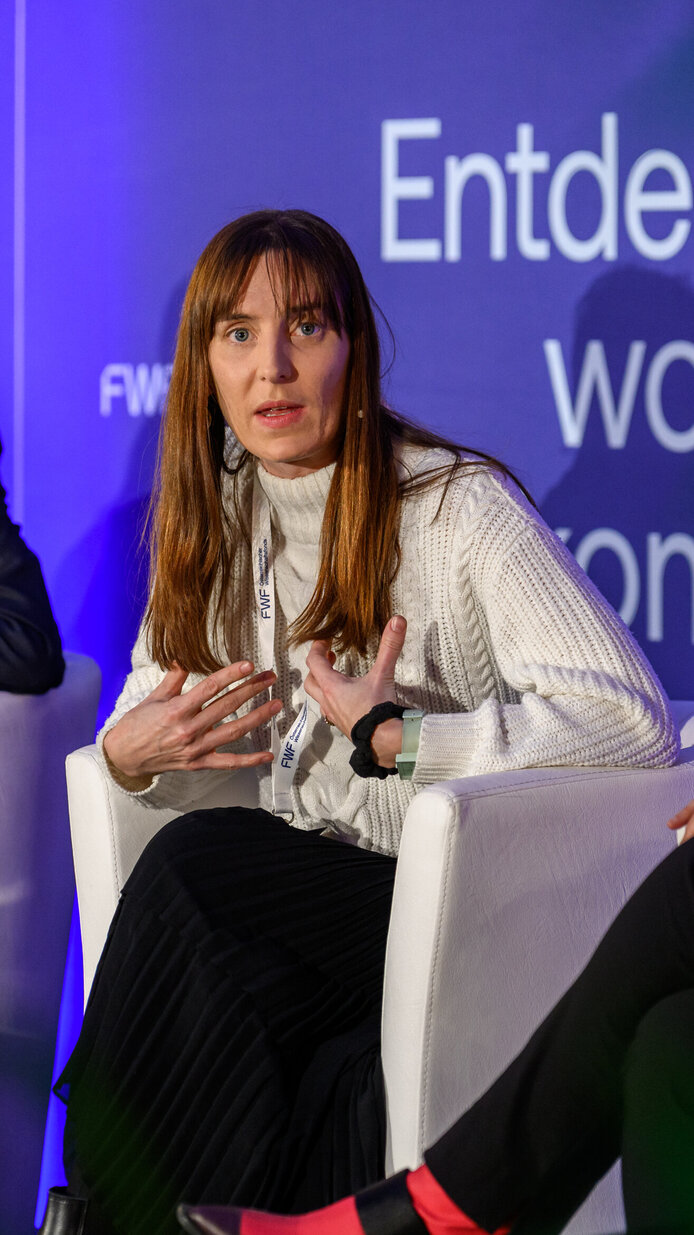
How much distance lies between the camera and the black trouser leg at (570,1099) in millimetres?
1168

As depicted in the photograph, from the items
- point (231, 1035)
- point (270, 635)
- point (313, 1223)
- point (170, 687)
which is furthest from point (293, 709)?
point (313, 1223)

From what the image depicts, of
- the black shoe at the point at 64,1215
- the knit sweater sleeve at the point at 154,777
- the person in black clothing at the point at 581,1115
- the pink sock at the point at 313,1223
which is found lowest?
the black shoe at the point at 64,1215

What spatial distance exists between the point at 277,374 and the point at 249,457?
0.81 ft

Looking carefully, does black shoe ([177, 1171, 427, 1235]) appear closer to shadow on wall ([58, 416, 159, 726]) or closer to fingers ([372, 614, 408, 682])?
fingers ([372, 614, 408, 682])

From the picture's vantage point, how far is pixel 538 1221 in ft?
3.92

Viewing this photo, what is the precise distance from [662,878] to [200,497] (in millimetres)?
1017

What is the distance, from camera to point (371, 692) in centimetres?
167

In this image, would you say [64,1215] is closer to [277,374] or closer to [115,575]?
[277,374]

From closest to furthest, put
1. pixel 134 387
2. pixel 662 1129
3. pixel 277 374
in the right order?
1. pixel 662 1129
2. pixel 277 374
3. pixel 134 387

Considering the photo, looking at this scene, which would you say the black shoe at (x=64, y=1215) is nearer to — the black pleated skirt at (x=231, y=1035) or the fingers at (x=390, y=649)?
the black pleated skirt at (x=231, y=1035)

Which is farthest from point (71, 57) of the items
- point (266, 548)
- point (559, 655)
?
point (559, 655)

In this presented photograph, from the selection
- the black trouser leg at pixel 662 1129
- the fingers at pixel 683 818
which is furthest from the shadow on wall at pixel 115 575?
the black trouser leg at pixel 662 1129

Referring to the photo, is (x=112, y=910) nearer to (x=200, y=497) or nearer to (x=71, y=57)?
(x=200, y=497)

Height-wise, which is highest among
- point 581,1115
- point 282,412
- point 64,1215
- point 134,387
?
point 134,387
